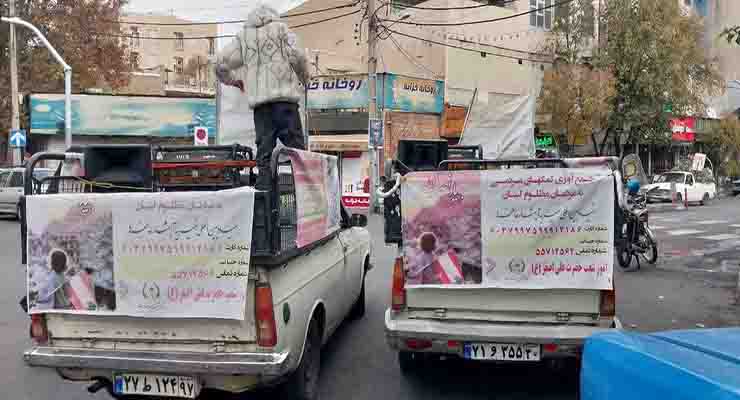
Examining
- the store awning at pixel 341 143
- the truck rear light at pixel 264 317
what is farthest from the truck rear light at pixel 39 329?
the store awning at pixel 341 143

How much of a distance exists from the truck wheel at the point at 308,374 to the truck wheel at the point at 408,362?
738mm

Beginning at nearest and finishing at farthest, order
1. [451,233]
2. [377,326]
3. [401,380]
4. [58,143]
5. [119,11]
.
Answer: [451,233]
[401,380]
[377,326]
[58,143]
[119,11]

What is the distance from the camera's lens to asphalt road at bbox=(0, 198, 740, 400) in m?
4.95

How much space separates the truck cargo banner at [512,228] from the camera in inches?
175

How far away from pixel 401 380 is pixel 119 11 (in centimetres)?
2931

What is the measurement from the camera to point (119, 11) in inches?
1176

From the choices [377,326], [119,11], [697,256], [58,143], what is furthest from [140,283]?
[119,11]

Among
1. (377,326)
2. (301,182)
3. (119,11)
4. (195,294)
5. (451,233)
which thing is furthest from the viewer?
(119,11)

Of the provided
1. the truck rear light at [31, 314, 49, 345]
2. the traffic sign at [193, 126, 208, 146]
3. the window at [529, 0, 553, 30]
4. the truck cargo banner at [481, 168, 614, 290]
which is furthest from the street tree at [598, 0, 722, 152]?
the truck rear light at [31, 314, 49, 345]

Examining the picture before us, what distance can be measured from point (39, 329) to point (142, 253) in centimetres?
89

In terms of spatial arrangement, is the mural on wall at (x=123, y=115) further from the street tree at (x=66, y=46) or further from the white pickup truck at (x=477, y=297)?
the white pickup truck at (x=477, y=297)

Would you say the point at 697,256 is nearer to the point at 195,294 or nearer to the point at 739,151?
the point at 195,294

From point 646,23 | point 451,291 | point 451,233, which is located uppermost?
point 646,23

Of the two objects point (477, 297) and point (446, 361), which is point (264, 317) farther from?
point (446, 361)
